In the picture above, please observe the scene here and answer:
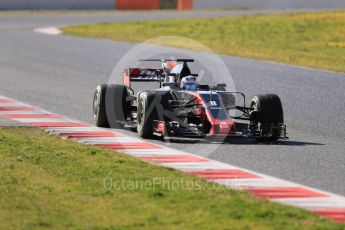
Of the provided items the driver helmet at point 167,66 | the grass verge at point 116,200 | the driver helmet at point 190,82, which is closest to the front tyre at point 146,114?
the driver helmet at point 190,82

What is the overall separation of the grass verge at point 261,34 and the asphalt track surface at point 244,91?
193cm

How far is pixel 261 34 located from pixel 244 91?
57.9 ft

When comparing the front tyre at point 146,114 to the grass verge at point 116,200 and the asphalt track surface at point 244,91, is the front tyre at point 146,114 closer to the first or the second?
the asphalt track surface at point 244,91

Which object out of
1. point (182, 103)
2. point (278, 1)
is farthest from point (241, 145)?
point (278, 1)

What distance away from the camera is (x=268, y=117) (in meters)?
13.5

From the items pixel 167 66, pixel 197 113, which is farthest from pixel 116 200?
pixel 167 66

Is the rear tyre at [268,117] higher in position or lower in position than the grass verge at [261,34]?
lower

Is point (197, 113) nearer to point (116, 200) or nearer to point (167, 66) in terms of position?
point (167, 66)

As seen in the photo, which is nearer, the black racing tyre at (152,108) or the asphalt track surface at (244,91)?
the asphalt track surface at (244,91)

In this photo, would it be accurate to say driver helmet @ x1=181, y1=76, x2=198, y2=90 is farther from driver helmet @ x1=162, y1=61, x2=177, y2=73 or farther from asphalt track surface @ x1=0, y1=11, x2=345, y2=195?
driver helmet @ x1=162, y1=61, x2=177, y2=73

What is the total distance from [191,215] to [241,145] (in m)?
4.44

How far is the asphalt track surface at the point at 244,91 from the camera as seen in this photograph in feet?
39.2

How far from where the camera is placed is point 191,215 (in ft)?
29.2

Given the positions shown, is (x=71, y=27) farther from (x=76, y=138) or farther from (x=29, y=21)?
(x=76, y=138)
